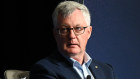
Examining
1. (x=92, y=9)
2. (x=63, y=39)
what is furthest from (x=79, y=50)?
(x=92, y=9)

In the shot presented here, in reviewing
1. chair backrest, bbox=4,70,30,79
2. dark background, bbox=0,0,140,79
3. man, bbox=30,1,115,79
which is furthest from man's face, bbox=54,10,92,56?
dark background, bbox=0,0,140,79

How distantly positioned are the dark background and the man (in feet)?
2.42

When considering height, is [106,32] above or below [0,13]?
below

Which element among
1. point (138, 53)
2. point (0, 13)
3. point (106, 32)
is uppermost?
point (0, 13)

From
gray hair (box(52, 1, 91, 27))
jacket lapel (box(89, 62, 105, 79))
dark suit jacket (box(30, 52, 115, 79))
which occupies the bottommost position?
jacket lapel (box(89, 62, 105, 79))

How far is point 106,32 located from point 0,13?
1024 mm

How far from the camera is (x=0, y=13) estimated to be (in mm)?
2705

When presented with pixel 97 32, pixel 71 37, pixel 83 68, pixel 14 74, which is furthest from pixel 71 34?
pixel 97 32

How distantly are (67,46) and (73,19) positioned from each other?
16 cm

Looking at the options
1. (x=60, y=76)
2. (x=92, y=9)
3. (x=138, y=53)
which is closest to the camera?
(x=60, y=76)

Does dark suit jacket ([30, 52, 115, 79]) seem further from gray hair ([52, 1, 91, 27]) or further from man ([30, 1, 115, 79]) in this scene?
gray hair ([52, 1, 91, 27])

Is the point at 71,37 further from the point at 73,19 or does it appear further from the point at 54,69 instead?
the point at 54,69

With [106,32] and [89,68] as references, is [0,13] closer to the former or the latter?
[106,32]

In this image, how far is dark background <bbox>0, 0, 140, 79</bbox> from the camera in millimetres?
2441
